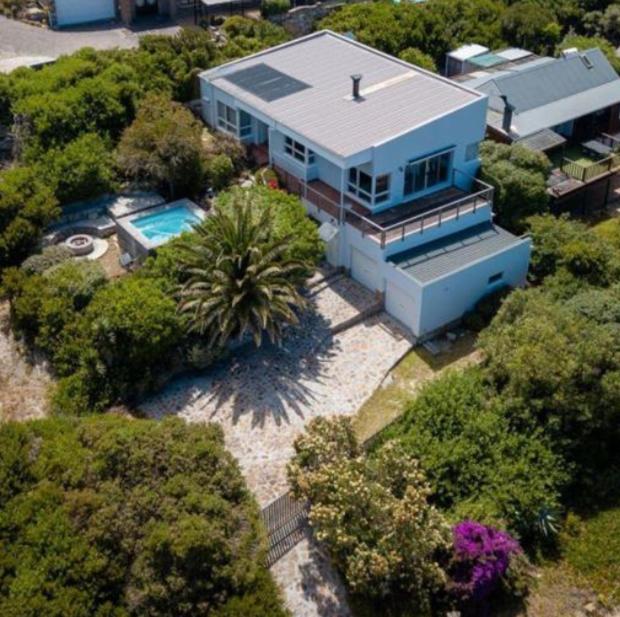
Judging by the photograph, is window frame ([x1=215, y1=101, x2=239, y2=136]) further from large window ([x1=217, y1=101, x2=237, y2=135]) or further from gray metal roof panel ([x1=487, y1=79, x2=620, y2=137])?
gray metal roof panel ([x1=487, y1=79, x2=620, y2=137])

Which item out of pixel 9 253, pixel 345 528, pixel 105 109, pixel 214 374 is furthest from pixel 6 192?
pixel 345 528

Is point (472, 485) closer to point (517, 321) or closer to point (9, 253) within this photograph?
point (517, 321)

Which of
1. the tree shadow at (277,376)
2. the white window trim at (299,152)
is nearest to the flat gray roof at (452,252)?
the tree shadow at (277,376)

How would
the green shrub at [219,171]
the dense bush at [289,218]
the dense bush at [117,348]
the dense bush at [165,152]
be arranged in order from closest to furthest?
the dense bush at [117,348]
the dense bush at [289,218]
the dense bush at [165,152]
the green shrub at [219,171]

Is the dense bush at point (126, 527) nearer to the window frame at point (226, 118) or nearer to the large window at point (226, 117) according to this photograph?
the window frame at point (226, 118)

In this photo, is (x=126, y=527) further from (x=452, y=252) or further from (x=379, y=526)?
(x=452, y=252)
